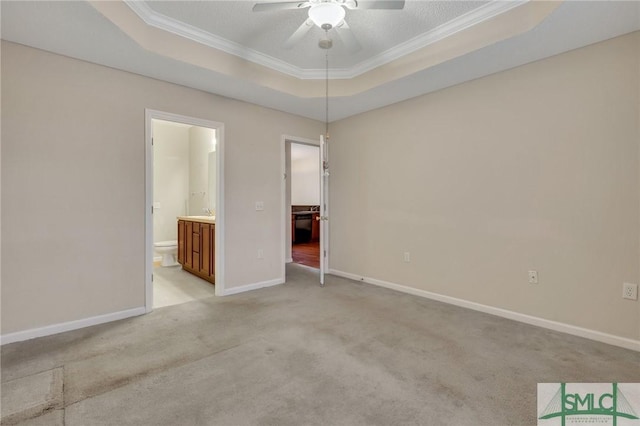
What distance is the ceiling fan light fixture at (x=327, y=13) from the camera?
6.44 feet

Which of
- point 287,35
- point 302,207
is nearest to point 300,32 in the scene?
point 287,35

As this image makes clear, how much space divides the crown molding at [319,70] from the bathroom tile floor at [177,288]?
2747 millimetres

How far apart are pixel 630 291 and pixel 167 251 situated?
18.7 feet

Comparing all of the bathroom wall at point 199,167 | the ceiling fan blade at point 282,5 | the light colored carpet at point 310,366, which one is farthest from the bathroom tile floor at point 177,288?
the ceiling fan blade at point 282,5

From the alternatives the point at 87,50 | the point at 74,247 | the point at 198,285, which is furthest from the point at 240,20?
the point at 198,285

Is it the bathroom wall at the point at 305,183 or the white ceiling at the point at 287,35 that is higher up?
the white ceiling at the point at 287,35

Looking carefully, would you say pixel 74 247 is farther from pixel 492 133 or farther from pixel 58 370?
pixel 492 133

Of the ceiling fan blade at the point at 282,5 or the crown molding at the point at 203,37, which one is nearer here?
the ceiling fan blade at the point at 282,5

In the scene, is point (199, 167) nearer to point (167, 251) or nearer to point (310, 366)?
point (167, 251)

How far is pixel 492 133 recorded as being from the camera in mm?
3068

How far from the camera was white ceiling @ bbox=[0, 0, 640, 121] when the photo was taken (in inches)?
84.9

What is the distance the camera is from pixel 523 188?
9.43 ft

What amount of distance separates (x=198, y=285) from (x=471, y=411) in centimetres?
350

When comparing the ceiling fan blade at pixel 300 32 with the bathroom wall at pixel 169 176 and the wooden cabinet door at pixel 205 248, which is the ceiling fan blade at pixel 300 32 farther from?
the bathroom wall at pixel 169 176
